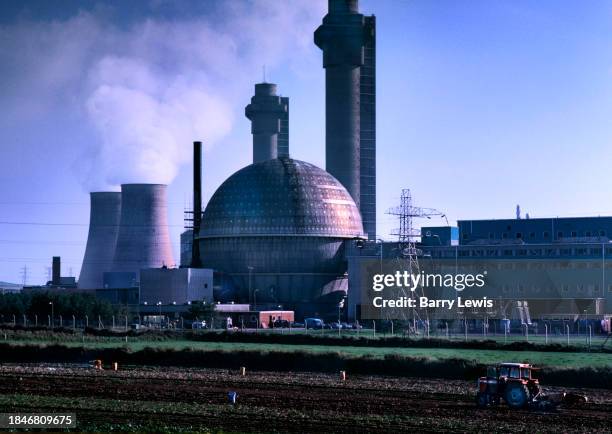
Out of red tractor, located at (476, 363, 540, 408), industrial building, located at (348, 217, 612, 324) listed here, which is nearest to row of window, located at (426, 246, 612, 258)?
industrial building, located at (348, 217, 612, 324)

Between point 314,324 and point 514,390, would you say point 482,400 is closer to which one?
point 514,390

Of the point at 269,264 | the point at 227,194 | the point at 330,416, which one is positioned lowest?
the point at 330,416

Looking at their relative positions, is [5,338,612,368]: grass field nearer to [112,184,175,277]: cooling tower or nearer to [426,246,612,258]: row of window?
[112,184,175,277]: cooling tower

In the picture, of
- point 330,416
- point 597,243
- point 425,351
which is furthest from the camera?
point 597,243

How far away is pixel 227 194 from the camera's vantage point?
519 feet

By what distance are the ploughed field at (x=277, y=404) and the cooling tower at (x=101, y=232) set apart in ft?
310

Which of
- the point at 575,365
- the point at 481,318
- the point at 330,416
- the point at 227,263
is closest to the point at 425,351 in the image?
the point at 575,365

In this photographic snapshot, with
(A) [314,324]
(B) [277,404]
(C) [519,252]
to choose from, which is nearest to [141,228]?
(A) [314,324]

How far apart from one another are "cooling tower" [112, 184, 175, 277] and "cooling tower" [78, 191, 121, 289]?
7.17ft

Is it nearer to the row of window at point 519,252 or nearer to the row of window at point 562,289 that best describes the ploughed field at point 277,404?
the row of window at point 562,289

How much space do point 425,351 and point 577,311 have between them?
59567mm

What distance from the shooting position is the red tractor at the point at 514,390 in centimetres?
4244

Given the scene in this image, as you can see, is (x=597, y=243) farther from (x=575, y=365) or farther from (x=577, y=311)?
(x=575, y=365)

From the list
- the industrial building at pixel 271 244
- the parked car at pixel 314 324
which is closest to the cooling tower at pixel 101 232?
the industrial building at pixel 271 244
